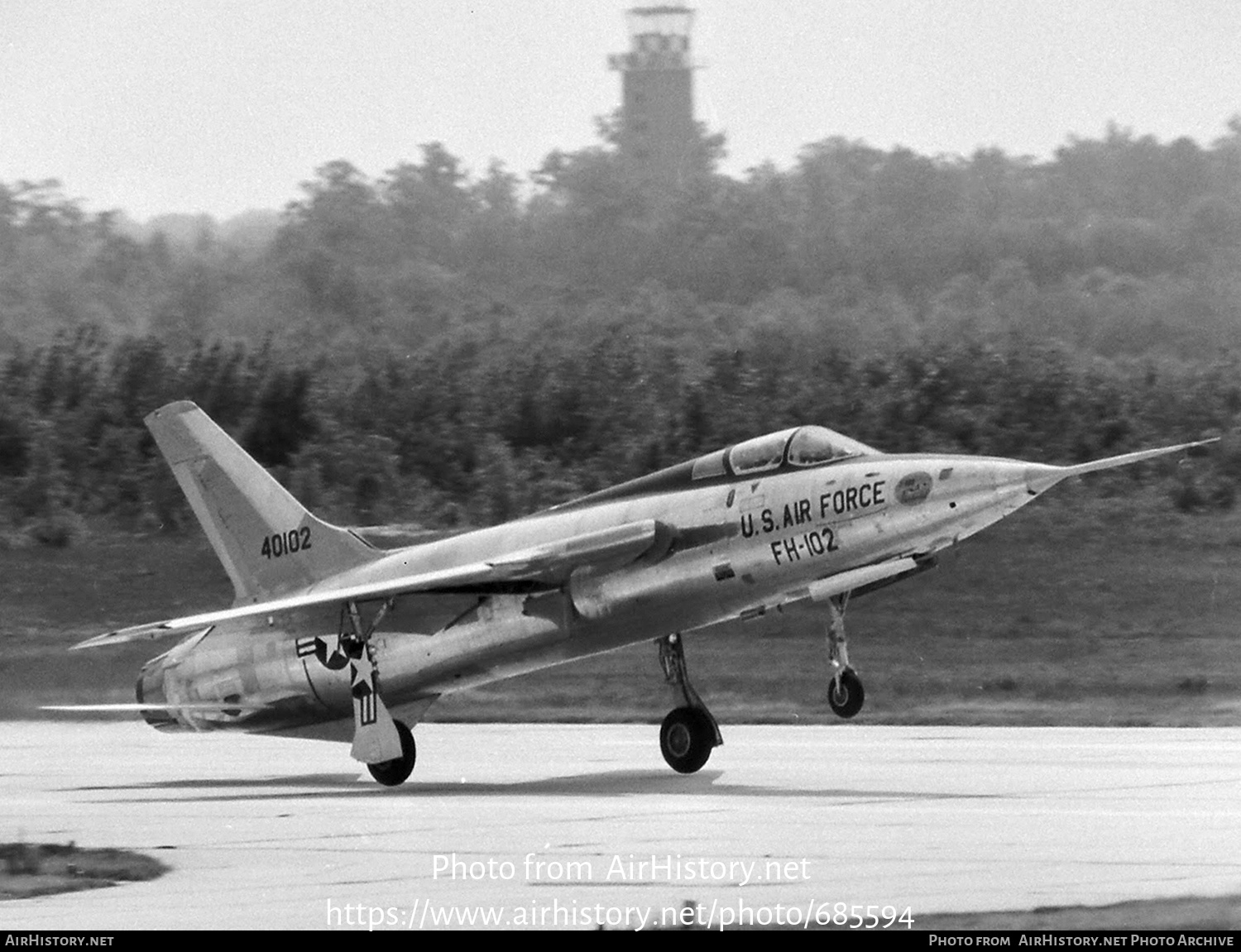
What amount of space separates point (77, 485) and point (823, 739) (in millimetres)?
17037

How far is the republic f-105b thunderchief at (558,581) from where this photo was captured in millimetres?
17078

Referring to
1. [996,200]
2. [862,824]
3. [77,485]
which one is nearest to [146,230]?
[77,485]

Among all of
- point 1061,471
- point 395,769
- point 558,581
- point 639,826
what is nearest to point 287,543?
point 395,769

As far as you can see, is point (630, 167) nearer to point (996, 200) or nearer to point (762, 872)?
point (996, 200)

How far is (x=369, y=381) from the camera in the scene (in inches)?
1389

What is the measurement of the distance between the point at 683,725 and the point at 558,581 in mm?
1734

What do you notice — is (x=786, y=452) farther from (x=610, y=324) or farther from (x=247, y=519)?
(x=610, y=324)

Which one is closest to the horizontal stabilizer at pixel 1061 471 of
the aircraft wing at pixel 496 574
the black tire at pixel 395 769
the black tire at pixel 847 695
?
the black tire at pixel 847 695

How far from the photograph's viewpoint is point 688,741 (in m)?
18.7

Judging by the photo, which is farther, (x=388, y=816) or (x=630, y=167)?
(x=630, y=167)

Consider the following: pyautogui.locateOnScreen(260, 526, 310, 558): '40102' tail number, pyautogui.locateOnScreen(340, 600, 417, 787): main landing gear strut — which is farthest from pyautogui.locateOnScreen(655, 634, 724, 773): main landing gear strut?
pyautogui.locateOnScreen(260, 526, 310, 558): '40102' tail number

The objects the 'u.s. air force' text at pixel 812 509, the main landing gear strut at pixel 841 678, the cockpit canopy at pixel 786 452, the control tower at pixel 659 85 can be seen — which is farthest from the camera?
the control tower at pixel 659 85

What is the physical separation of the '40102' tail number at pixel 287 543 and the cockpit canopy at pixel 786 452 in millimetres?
4562

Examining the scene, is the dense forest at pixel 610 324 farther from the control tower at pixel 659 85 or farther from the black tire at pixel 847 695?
the black tire at pixel 847 695
